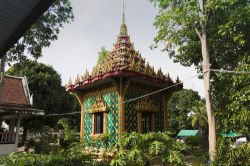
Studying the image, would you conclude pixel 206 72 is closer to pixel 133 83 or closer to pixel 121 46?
pixel 133 83

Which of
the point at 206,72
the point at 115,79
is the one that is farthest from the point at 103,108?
the point at 206,72

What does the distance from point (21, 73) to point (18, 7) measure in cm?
2725

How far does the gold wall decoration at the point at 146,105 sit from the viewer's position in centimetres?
1299

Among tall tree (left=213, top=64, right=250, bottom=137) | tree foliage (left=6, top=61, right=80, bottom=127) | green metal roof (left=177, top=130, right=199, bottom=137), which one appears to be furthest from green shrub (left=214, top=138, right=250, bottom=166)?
green metal roof (left=177, top=130, right=199, bottom=137)

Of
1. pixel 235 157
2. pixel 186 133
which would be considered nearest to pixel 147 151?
pixel 235 157

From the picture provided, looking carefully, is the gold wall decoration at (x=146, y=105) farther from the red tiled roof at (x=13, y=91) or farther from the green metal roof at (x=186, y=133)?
the green metal roof at (x=186, y=133)

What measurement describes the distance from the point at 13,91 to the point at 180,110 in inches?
1062

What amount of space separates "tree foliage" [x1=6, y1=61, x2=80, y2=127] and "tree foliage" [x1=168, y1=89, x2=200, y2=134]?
1770 centimetres

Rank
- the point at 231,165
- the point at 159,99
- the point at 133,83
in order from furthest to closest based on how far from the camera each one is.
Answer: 1. the point at 159,99
2. the point at 133,83
3. the point at 231,165

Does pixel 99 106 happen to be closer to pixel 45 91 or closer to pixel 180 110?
pixel 45 91

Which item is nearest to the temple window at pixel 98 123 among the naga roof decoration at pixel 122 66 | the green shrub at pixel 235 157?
the naga roof decoration at pixel 122 66

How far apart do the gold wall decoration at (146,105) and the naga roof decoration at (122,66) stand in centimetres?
137

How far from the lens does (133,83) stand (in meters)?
13.2

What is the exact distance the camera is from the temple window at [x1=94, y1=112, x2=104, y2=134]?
13773 mm
